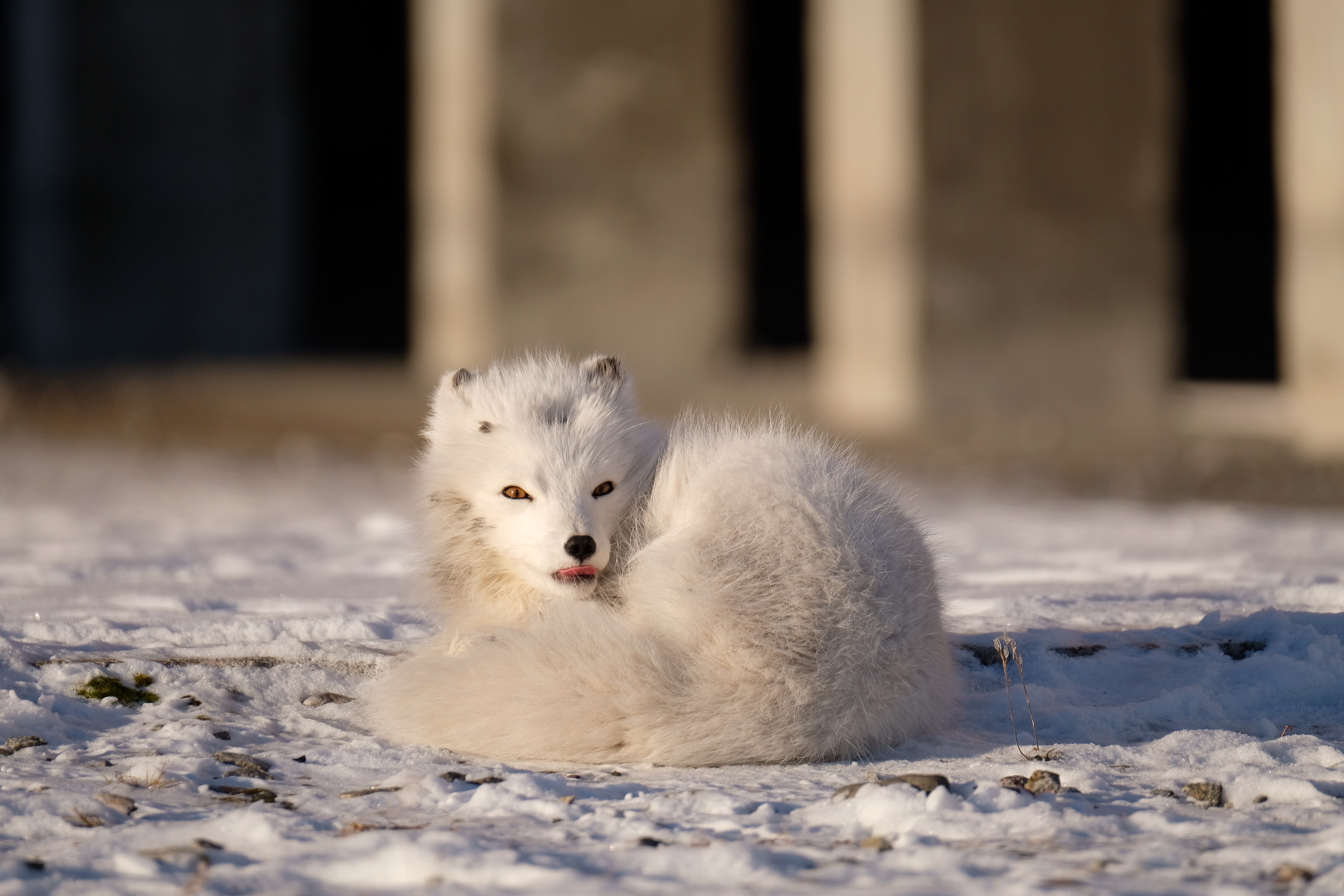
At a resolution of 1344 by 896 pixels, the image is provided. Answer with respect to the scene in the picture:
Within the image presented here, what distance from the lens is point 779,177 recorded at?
14.4 m

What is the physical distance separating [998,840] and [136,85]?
15.5 metres

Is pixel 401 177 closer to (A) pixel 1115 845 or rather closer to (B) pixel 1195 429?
(B) pixel 1195 429

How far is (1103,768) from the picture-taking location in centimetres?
276

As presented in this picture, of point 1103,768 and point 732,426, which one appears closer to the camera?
point 1103,768

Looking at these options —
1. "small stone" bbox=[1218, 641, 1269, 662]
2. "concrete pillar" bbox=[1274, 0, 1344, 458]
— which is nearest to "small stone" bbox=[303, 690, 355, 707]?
"small stone" bbox=[1218, 641, 1269, 662]

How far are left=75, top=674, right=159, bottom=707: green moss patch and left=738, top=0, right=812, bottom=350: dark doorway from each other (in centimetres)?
1034

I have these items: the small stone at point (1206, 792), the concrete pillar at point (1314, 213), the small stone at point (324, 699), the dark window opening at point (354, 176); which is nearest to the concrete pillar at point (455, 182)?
the dark window opening at point (354, 176)

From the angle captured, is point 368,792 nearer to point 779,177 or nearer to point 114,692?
point 114,692

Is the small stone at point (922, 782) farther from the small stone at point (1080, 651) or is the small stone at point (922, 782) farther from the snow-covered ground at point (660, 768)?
the small stone at point (1080, 651)

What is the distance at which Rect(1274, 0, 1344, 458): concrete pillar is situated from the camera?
7.43m

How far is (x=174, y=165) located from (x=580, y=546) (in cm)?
1428

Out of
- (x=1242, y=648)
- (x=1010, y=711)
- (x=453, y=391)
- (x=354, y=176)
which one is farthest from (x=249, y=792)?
(x=354, y=176)

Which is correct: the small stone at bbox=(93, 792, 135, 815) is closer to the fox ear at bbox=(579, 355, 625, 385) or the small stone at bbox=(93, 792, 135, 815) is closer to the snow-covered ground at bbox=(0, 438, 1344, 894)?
the snow-covered ground at bbox=(0, 438, 1344, 894)

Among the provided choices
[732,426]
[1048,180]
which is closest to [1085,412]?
[1048,180]
